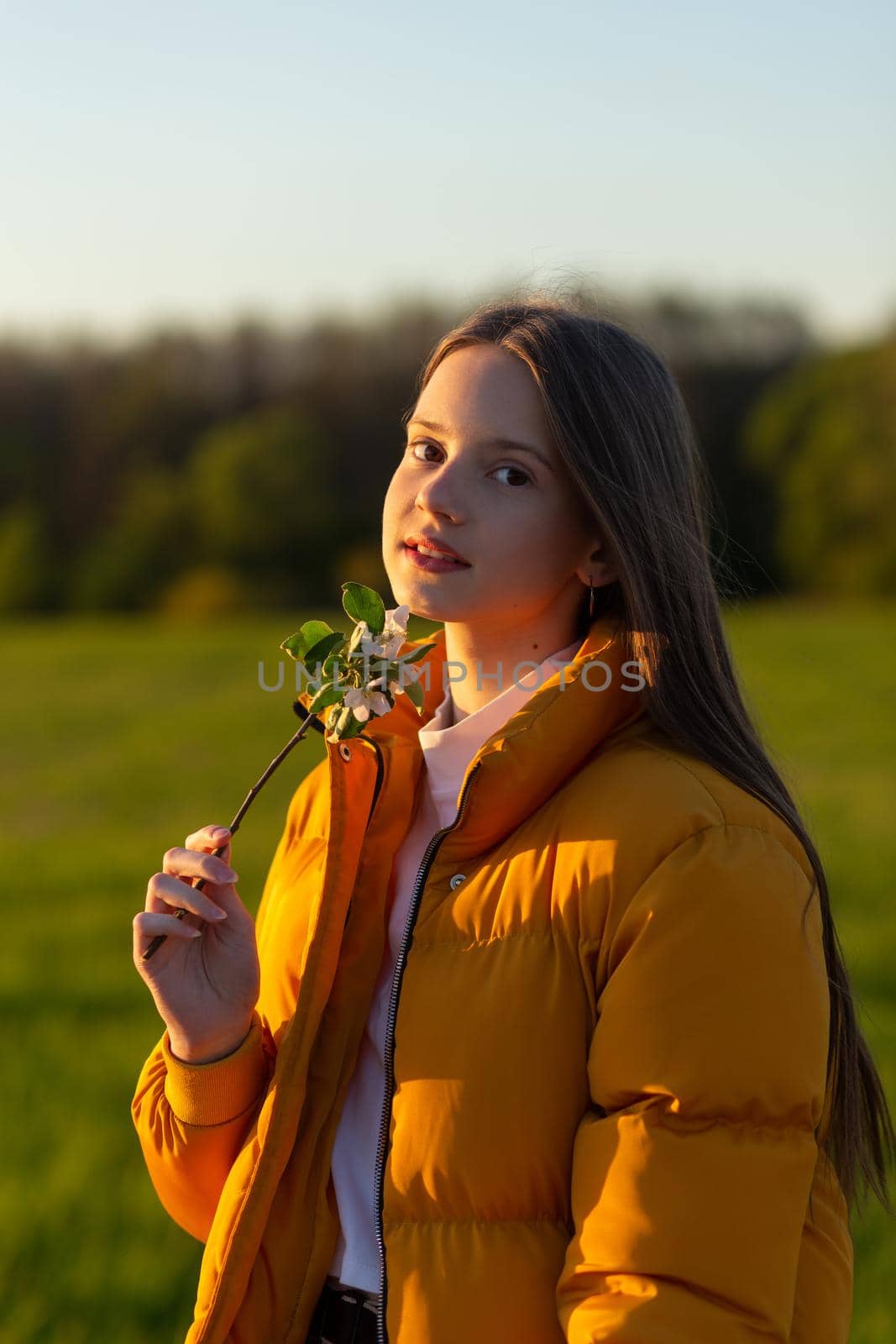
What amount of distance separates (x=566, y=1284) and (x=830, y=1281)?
15.3 inches

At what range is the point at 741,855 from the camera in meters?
1.74

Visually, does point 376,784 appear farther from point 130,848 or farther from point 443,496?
point 130,848

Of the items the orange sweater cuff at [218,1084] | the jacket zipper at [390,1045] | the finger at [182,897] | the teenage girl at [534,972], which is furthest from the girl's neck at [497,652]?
the orange sweater cuff at [218,1084]

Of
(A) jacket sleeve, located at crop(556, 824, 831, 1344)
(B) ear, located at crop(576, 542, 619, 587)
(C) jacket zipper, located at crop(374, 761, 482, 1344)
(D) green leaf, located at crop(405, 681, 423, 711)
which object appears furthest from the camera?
(B) ear, located at crop(576, 542, 619, 587)

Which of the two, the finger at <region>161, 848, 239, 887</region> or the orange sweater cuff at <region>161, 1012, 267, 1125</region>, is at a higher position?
the finger at <region>161, 848, 239, 887</region>

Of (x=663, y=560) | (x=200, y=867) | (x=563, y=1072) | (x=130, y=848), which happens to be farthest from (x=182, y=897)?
(x=130, y=848)

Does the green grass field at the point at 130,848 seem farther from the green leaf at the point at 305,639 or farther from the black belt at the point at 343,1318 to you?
the black belt at the point at 343,1318

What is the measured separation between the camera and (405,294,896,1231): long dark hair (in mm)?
1977

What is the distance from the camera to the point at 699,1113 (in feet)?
5.44

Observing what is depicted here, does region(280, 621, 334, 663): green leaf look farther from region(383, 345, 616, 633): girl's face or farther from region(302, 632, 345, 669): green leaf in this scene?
region(383, 345, 616, 633): girl's face

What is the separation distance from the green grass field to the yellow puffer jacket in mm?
436

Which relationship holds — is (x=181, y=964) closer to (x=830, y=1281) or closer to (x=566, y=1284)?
(x=566, y=1284)

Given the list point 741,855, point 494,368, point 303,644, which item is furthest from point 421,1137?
point 494,368

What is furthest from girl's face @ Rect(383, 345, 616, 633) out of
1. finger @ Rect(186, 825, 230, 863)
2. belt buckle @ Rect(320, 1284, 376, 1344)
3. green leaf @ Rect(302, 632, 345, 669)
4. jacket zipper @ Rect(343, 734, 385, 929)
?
belt buckle @ Rect(320, 1284, 376, 1344)
